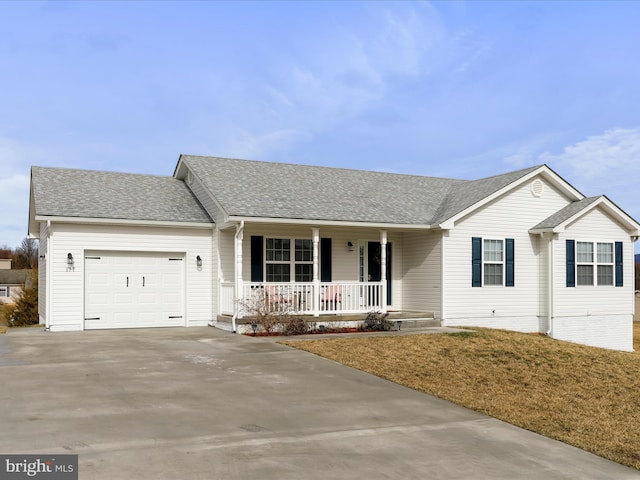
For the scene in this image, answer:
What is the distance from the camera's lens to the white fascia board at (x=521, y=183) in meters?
19.4

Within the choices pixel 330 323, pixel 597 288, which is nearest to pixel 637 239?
pixel 597 288

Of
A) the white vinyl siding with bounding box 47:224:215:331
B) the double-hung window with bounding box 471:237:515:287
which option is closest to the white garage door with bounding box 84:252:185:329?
the white vinyl siding with bounding box 47:224:215:331

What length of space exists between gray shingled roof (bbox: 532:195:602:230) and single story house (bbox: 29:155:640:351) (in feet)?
0.26

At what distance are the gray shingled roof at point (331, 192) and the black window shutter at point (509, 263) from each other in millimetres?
1801

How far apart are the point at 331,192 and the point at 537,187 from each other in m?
6.71

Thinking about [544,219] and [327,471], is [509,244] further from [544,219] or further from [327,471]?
[327,471]

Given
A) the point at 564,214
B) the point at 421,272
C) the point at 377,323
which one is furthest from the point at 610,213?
the point at 377,323

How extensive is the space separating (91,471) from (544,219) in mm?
17895

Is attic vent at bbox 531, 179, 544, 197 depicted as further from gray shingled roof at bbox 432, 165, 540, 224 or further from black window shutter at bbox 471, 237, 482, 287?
black window shutter at bbox 471, 237, 482, 287

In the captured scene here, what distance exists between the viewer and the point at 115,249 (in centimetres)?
1780

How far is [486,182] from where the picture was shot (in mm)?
21625

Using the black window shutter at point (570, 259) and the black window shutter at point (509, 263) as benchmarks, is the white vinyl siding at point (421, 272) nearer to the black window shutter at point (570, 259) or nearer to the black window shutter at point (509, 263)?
the black window shutter at point (509, 263)

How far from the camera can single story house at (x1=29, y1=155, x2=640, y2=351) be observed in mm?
17672

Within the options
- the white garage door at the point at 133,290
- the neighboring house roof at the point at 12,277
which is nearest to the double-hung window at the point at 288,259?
the white garage door at the point at 133,290
